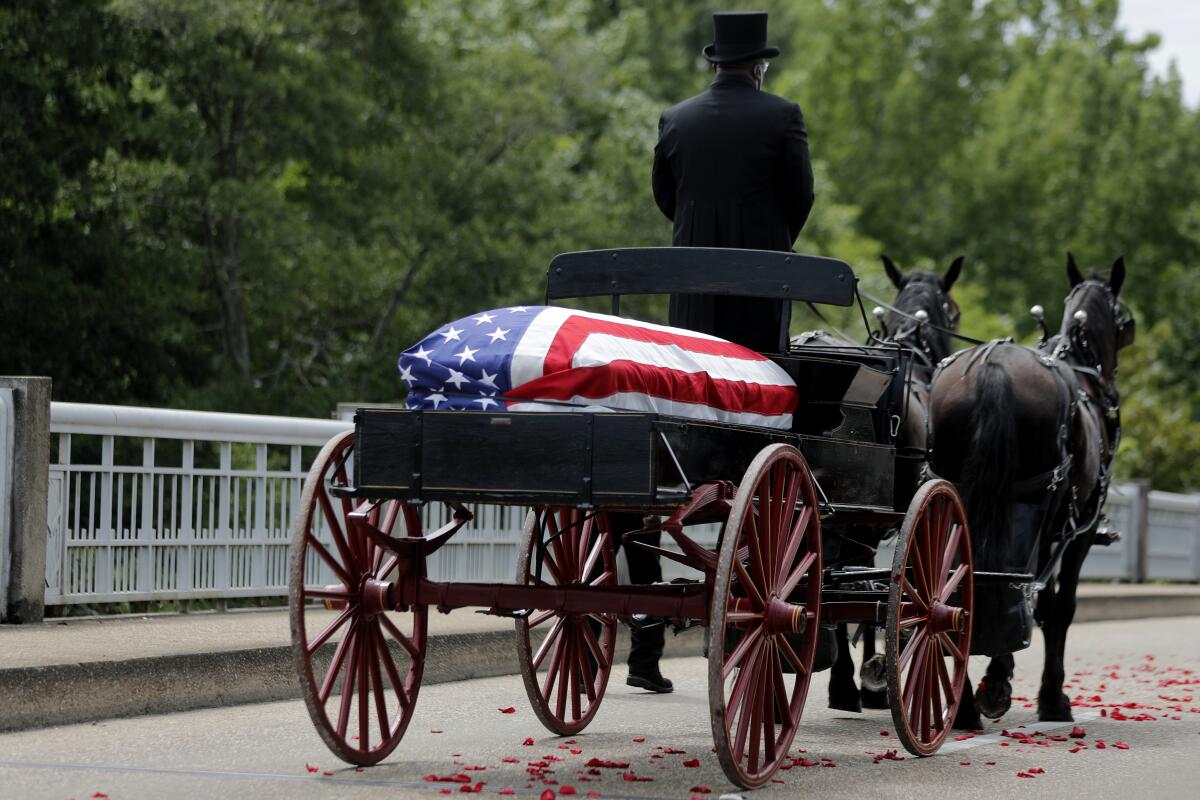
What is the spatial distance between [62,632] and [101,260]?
1075 cm

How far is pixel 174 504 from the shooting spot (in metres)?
10.1

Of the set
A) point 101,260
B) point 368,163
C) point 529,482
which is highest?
point 368,163

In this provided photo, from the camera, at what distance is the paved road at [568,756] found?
6066 millimetres

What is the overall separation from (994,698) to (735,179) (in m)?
2.82

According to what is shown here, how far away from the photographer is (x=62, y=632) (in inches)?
345

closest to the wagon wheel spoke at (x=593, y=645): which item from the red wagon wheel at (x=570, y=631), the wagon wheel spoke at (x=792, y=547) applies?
the red wagon wheel at (x=570, y=631)

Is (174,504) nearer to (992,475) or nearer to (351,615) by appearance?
(351,615)

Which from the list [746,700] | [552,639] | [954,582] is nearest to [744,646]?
[746,700]

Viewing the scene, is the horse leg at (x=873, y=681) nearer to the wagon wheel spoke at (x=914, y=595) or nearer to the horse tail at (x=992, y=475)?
the horse tail at (x=992, y=475)

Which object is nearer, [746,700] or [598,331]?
[598,331]

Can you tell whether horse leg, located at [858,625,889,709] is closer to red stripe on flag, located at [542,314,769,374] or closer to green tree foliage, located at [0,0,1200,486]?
red stripe on flag, located at [542,314,769,374]

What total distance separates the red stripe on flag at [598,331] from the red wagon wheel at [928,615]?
4.00 ft

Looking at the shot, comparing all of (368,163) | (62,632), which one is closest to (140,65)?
(368,163)

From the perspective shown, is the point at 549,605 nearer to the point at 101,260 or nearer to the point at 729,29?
the point at 729,29
